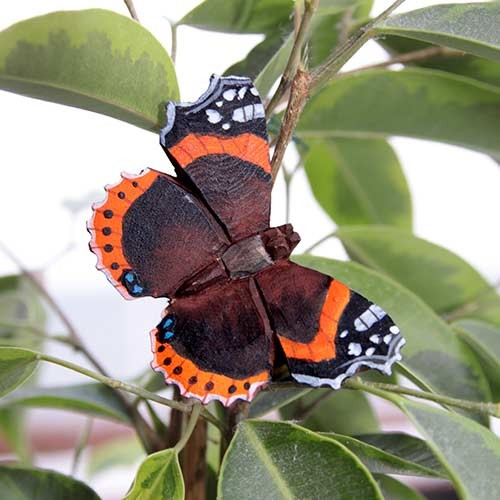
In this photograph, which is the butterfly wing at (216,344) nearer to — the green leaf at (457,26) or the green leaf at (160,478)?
the green leaf at (160,478)

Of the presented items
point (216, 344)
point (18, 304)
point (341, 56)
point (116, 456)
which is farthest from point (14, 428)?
point (341, 56)

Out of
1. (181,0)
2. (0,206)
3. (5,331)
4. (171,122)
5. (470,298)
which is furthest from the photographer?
(0,206)

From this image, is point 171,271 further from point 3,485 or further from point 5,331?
point 5,331

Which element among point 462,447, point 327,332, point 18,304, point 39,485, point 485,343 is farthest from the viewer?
point 18,304

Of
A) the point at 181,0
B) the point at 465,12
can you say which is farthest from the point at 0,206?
the point at 465,12

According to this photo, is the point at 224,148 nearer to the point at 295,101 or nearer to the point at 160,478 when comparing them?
the point at 295,101
